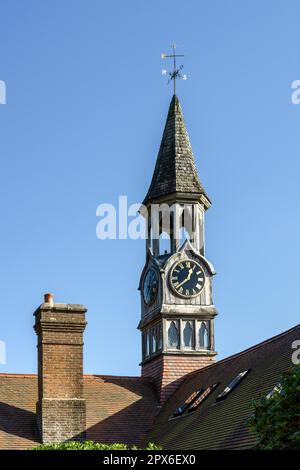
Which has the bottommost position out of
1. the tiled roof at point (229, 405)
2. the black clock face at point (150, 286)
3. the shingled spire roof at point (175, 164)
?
the tiled roof at point (229, 405)

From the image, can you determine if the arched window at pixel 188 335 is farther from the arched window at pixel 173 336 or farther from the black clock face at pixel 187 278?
the black clock face at pixel 187 278

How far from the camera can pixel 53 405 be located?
A: 33.8m

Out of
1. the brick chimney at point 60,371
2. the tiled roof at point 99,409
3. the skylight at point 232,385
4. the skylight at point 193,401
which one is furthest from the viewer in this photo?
the tiled roof at point 99,409

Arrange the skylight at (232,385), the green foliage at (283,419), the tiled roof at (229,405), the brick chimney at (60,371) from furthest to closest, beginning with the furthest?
1. the brick chimney at (60,371)
2. the skylight at (232,385)
3. the tiled roof at (229,405)
4. the green foliage at (283,419)

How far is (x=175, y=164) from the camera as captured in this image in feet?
139

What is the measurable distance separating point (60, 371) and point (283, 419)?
55.4ft

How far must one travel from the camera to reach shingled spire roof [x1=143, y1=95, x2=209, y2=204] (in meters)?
41.8

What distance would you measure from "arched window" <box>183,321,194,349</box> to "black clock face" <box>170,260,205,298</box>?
1.12 metres

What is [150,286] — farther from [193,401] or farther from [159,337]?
[193,401]

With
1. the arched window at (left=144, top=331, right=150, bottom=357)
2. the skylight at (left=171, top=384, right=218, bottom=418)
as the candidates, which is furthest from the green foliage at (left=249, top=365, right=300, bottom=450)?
the arched window at (left=144, top=331, right=150, bottom=357)

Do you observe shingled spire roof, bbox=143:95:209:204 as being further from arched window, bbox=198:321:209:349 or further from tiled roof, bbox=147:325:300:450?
tiled roof, bbox=147:325:300:450

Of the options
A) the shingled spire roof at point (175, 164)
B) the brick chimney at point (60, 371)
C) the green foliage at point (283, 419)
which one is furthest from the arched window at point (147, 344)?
the green foliage at point (283, 419)

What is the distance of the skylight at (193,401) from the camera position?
110ft

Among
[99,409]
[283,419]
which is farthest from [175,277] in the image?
[283,419]
